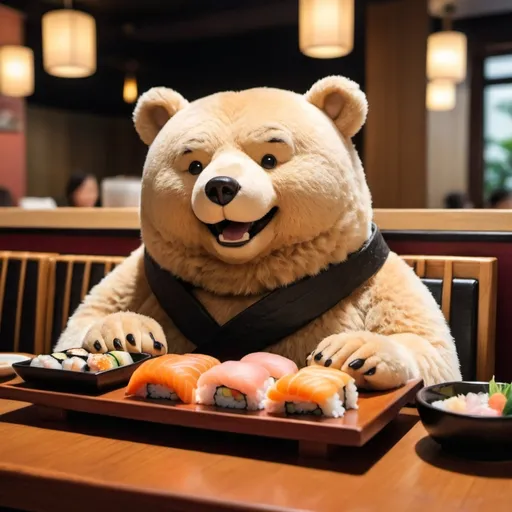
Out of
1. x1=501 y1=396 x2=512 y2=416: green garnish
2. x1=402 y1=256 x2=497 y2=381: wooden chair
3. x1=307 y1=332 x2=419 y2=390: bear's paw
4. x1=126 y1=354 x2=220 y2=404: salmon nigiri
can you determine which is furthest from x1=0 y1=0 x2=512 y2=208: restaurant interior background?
x1=501 y1=396 x2=512 y2=416: green garnish

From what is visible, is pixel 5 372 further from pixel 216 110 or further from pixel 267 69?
pixel 267 69

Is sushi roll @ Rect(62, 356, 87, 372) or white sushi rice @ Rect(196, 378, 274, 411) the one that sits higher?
sushi roll @ Rect(62, 356, 87, 372)

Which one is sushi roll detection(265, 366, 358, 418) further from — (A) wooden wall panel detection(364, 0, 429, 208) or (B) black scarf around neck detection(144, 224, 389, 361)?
(A) wooden wall panel detection(364, 0, 429, 208)

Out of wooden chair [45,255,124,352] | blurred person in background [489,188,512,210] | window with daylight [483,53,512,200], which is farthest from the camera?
window with daylight [483,53,512,200]

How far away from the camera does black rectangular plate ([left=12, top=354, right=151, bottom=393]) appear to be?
1.31m

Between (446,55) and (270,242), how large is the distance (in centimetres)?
430

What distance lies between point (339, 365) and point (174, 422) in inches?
13.3

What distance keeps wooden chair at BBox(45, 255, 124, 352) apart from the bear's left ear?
39.8 inches

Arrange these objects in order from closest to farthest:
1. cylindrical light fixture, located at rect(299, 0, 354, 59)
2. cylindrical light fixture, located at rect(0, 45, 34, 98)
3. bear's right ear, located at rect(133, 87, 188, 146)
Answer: bear's right ear, located at rect(133, 87, 188, 146) → cylindrical light fixture, located at rect(299, 0, 354, 59) → cylindrical light fixture, located at rect(0, 45, 34, 98)

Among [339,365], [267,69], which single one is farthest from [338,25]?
[267,69]

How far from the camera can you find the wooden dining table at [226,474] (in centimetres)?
96

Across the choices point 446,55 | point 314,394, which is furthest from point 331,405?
point 446,55

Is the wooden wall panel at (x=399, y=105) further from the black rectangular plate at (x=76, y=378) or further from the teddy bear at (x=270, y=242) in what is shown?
the black rectangular plate at (x=76, y=378)

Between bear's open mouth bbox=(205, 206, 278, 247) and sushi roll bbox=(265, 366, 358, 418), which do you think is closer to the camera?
sushi roll bbox=(265, 366, 358, 418)
